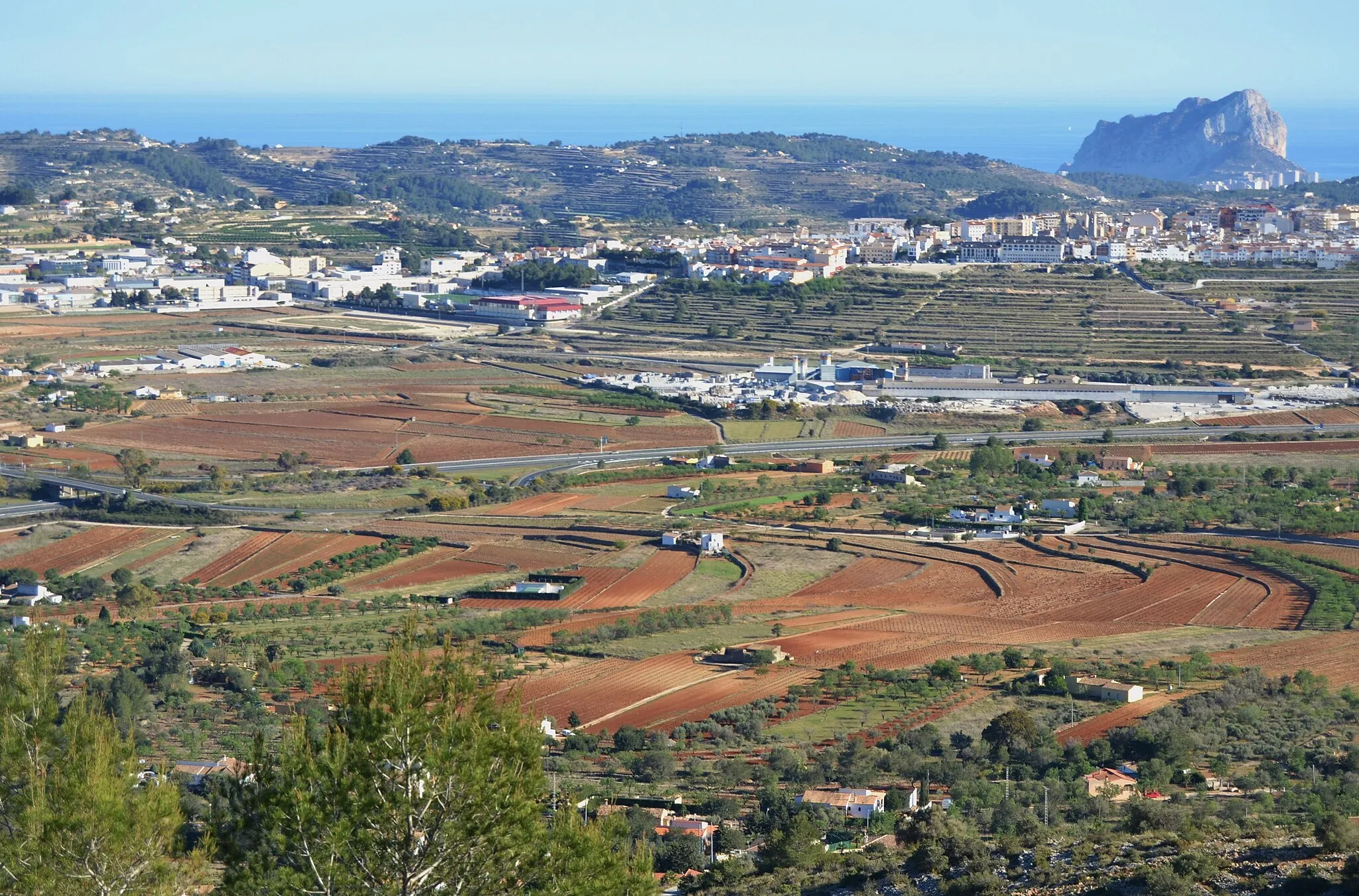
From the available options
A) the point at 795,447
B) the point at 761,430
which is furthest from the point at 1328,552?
the point at 761,430

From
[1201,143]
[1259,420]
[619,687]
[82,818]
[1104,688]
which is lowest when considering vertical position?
[619,687]

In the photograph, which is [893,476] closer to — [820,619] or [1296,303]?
[820,619]

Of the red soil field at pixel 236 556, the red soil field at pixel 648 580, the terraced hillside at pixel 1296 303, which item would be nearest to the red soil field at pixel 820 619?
the red soil field at pixel 648 580

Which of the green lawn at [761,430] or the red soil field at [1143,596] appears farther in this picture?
the green lawn at [761,430]

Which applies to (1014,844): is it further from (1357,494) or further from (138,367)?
(138,367)

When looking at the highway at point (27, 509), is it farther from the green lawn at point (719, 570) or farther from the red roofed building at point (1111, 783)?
the red roofed building at point (1111, 783)

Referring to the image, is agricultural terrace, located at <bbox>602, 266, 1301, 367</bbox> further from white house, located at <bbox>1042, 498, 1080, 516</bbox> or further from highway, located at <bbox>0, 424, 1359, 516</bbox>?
white house, located at <bbox>1042, 498, 1080, 516</bbox>

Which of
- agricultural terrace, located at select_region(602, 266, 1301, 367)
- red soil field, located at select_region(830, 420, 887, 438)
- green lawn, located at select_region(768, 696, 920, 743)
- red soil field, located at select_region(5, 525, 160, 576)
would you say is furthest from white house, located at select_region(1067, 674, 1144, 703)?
agricultural terrace, located at select_region(602, 266, 1301, 367)

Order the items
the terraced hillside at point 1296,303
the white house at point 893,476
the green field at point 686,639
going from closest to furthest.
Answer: the green field at point 686,639 < the white house at point 893,476 < the terraced hillside at point 1296,303
